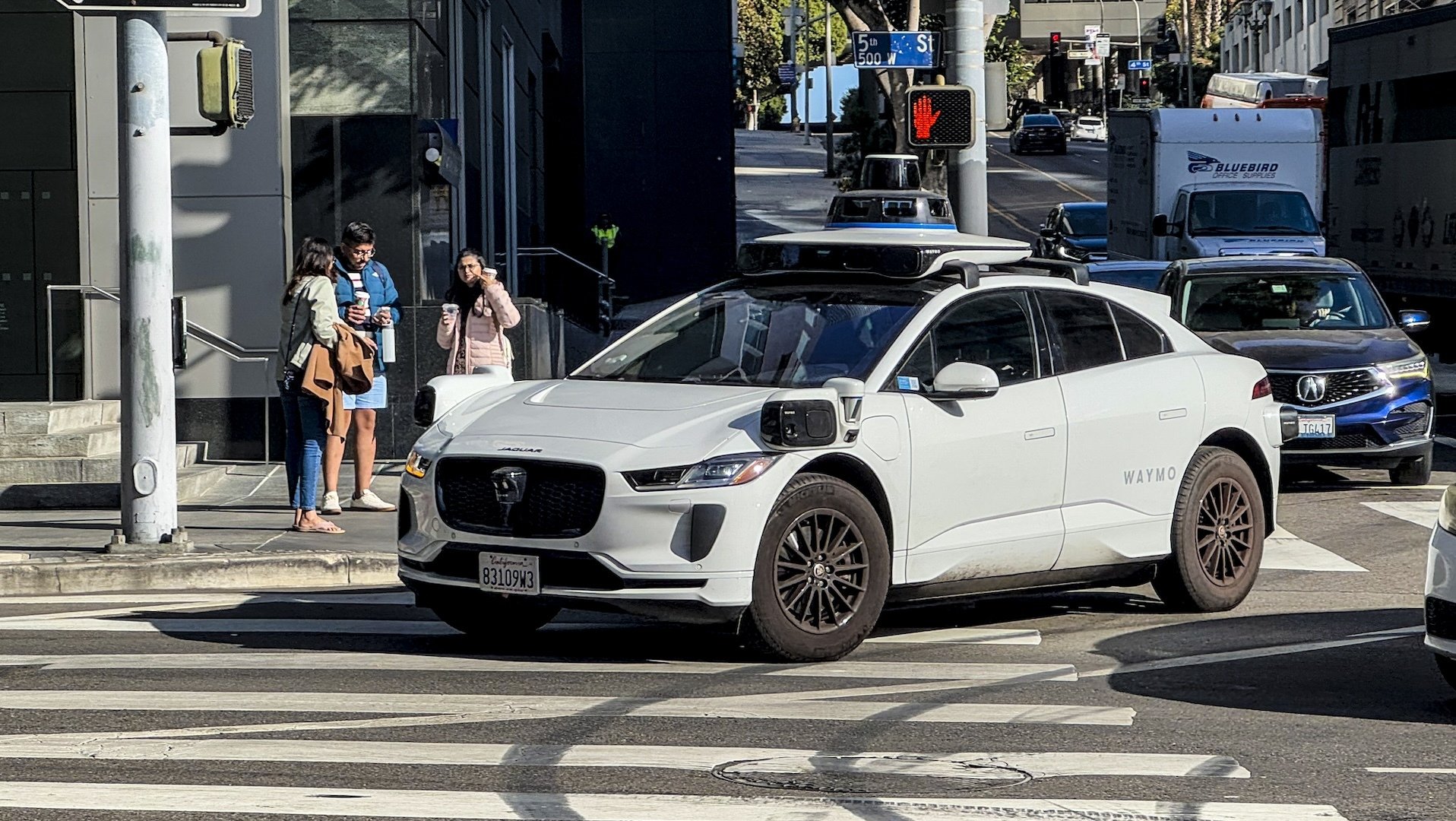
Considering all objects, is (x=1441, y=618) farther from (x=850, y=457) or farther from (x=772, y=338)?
(x=772, y=338)

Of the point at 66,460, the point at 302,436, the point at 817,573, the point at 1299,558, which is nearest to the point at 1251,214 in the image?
the point at 1299,558

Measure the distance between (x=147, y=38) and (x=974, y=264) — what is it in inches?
198

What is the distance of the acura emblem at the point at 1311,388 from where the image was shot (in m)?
15.0

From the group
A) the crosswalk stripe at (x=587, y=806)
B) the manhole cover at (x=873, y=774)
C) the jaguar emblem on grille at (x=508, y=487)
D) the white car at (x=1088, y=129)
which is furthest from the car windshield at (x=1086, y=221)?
the white car at (x=1088, y=129)

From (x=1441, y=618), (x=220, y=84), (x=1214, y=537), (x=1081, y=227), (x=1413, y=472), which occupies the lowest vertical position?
(x=1413, y=472)

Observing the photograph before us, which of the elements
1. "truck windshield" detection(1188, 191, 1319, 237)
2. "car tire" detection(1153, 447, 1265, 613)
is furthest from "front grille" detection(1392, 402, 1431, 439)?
"truck windshield" detection(1188, 191, 1319, 237)

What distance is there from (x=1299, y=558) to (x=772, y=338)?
180 inches

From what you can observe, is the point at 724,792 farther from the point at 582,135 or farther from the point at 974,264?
the point at 582,135

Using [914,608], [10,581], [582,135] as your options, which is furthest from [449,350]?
[582,135]

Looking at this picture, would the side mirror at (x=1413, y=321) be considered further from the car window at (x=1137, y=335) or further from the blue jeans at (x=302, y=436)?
the blue jeans at (x=302, y=436)

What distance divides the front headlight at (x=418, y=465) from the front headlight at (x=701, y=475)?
1.03 m

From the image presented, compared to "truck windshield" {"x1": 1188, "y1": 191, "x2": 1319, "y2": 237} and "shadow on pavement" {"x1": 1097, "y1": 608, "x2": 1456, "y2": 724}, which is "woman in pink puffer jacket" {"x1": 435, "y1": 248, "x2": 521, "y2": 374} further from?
"truck windshield" {"x1": 1188, "y1": 191, "x2": 1319, "y2": 237}

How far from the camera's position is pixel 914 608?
10.0 meters

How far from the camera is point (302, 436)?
1298 centimetres
